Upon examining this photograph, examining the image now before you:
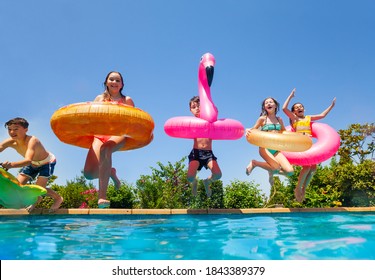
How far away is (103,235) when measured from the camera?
13.5 ft

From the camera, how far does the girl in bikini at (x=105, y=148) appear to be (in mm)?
5156

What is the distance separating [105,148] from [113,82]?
1.15m

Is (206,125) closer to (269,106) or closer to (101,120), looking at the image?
(269,106)

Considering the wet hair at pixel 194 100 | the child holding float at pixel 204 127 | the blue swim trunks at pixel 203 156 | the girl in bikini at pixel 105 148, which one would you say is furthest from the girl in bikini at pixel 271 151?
the girl in bikini at pixel 105 148

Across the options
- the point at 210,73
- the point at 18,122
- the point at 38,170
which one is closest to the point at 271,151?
the point at 210,73

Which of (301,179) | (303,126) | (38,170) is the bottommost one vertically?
(301,179)

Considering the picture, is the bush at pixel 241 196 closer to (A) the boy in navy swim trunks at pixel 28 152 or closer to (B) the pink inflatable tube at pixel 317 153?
(B) the pink inflatable tube at pixel 317 153

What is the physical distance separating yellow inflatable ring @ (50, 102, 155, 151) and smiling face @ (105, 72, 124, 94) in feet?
2.03

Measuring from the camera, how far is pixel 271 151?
6988 millimetres

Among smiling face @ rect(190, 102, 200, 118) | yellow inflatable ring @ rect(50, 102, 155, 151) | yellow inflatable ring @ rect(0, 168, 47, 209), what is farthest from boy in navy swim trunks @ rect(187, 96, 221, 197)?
yellow inflatable ring @ rect(0, 168, 47, 209)

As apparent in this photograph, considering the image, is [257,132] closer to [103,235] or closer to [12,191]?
[103,235]

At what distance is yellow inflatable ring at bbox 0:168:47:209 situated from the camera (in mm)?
4941

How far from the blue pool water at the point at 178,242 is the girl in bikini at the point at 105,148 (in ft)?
2.28
